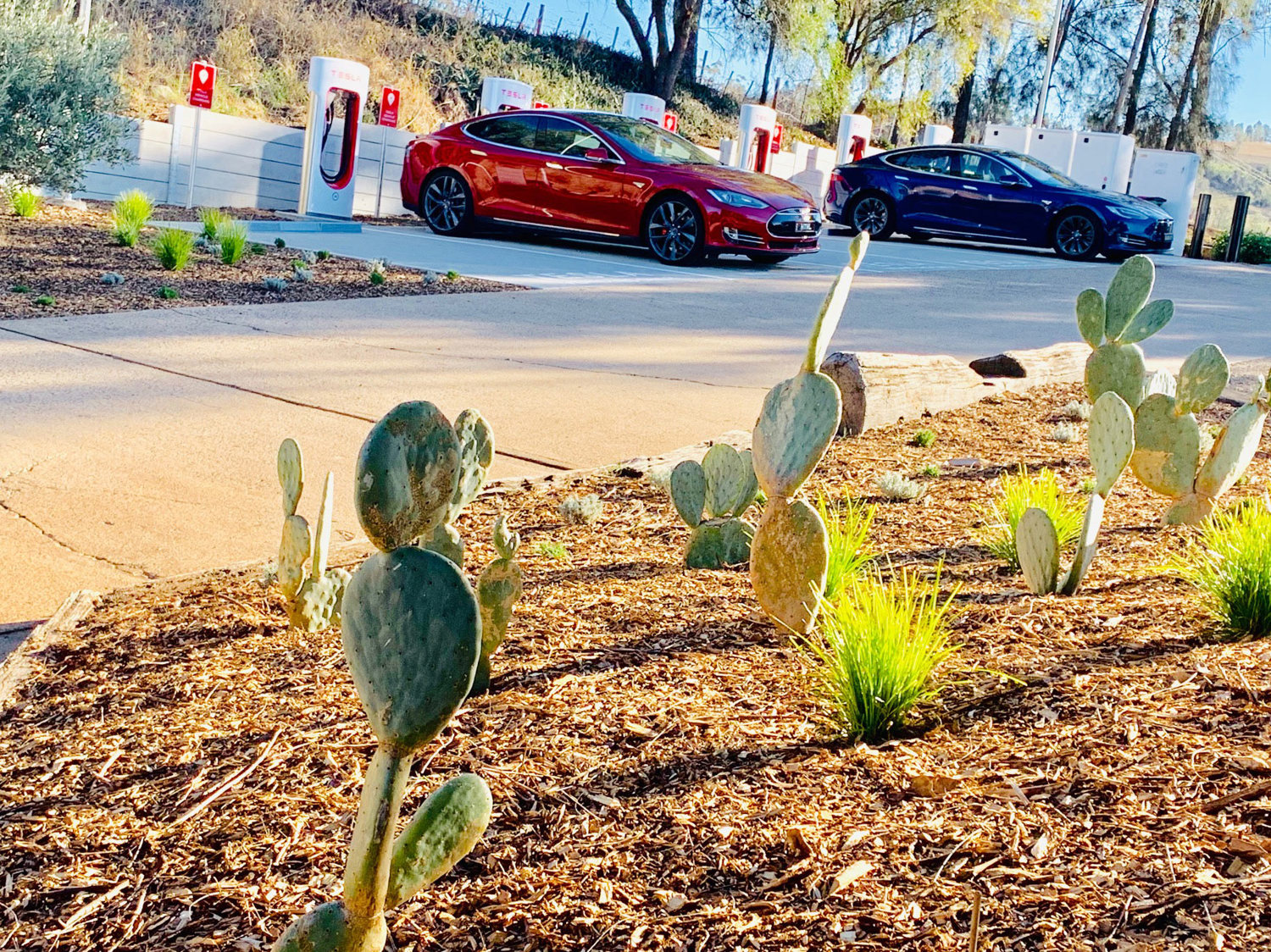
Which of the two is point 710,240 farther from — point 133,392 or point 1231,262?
point 1231,262

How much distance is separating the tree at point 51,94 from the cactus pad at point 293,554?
32.5 ft

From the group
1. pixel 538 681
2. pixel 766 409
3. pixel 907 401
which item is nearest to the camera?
pixel 538 681

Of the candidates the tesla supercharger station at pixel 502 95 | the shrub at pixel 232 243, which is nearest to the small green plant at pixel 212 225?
the shrub at pixel 232 243

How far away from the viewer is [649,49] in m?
36.8

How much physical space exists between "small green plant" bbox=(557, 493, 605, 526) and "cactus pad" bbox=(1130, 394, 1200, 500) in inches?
60.4

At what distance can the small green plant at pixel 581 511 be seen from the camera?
3.98m

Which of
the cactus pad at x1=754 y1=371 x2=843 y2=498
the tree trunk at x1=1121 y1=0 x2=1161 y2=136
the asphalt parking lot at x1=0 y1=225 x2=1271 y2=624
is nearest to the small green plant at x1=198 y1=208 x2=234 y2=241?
the asphalt parking lot at x1=0 y1=225 x2=1271 y2=624

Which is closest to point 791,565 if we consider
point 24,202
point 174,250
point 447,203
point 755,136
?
point 174,250

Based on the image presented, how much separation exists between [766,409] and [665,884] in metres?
1.26

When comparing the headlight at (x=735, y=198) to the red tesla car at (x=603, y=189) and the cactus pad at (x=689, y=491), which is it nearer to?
the red tesla car at (x=603, y=189)

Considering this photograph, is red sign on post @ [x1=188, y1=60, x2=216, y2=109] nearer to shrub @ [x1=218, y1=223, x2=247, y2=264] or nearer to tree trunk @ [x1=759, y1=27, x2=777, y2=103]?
shrub @ [x1=218, y1=223, x2=247, y2=264]

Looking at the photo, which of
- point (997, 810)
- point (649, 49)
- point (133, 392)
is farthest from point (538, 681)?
point (649, 49)

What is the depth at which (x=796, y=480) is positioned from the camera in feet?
9.55

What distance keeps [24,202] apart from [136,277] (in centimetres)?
313
